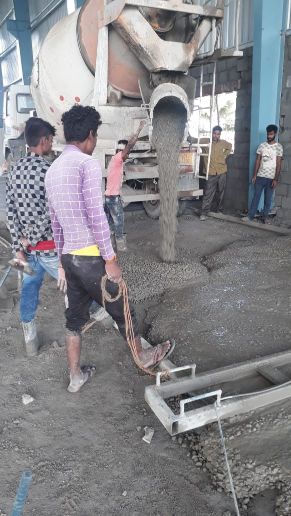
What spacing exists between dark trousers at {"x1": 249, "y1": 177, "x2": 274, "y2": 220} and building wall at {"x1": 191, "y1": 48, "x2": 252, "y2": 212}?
875 millimetres

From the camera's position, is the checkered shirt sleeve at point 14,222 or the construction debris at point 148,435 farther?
the checkered shirt sleeve at point 14,222

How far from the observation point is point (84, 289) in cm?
270

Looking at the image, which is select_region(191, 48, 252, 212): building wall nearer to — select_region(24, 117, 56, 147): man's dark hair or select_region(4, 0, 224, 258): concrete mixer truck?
select_region(4, 0, 224, 258): concrete mixer truck

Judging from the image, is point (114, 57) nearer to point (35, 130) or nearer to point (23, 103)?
point (35, 130)

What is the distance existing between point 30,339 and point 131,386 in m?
0.93

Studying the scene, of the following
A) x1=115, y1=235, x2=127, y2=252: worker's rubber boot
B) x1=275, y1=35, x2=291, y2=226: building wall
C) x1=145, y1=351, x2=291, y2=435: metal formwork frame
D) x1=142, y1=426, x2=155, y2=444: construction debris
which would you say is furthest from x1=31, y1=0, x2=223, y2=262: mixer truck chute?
x1=142, y1=426, x2=155, y2=444: construction debris

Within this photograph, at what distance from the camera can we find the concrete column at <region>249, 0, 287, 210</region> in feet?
22.9

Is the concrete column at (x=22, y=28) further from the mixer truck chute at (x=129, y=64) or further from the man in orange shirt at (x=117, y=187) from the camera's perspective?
the man in orange shirt at (x=117, y=187)

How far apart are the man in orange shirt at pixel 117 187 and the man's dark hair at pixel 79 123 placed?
9.01 ft

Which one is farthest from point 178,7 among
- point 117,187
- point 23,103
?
point 23,103

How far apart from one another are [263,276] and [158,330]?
1.72 m

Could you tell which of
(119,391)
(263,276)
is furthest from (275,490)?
(263,276)

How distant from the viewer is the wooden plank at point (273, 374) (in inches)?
102

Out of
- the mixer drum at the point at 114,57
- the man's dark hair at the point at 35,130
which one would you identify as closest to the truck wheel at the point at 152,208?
the mixer drum at the point at 114,57
